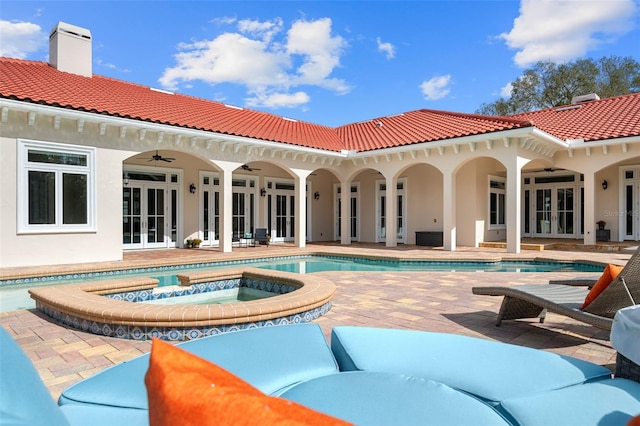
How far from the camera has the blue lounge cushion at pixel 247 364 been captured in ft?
6.48

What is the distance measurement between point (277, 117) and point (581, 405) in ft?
56.1

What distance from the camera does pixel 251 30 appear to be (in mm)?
16000

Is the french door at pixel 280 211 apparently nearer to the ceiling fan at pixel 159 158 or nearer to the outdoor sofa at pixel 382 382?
the ceiling fan at pixel 159 158

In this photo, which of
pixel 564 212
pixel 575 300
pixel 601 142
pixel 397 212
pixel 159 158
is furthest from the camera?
pixel 397 212

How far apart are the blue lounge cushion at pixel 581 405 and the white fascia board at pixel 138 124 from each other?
33.2 ft

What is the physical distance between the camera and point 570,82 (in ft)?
92.7

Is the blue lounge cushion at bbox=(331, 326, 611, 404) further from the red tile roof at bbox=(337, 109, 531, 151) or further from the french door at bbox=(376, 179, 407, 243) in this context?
the french door at bbox=(376, 179, 407, 243)

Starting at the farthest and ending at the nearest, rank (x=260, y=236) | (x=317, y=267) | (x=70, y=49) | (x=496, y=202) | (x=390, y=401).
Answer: (x=496, y=202) < (x=260, y=236) < (x=70, y=49) < (x=317, y=267) < (x=390, y=401)

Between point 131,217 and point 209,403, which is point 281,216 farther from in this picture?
point 209,403

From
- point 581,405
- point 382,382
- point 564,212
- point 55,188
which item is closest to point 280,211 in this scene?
point 55,188

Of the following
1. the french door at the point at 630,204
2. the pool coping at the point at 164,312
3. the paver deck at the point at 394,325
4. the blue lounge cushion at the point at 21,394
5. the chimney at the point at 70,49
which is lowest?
the paver deck at the point at 394,325

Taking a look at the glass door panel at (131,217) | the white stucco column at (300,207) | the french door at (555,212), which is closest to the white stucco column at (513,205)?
the french door at (555,212)

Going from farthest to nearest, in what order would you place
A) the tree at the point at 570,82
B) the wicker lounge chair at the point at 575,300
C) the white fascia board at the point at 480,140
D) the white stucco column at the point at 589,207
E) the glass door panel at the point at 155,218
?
the tree at the point at 570,82 < the glass door panel at the point at 155,218 < the white stucco column at the point at 589,207 < the white fascia board at the point at 480,140 < the wicker lounge chair at the point at 575,300

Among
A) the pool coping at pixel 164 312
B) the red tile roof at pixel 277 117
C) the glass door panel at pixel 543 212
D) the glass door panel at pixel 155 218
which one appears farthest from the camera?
the glass door panel at pixel 543 212
